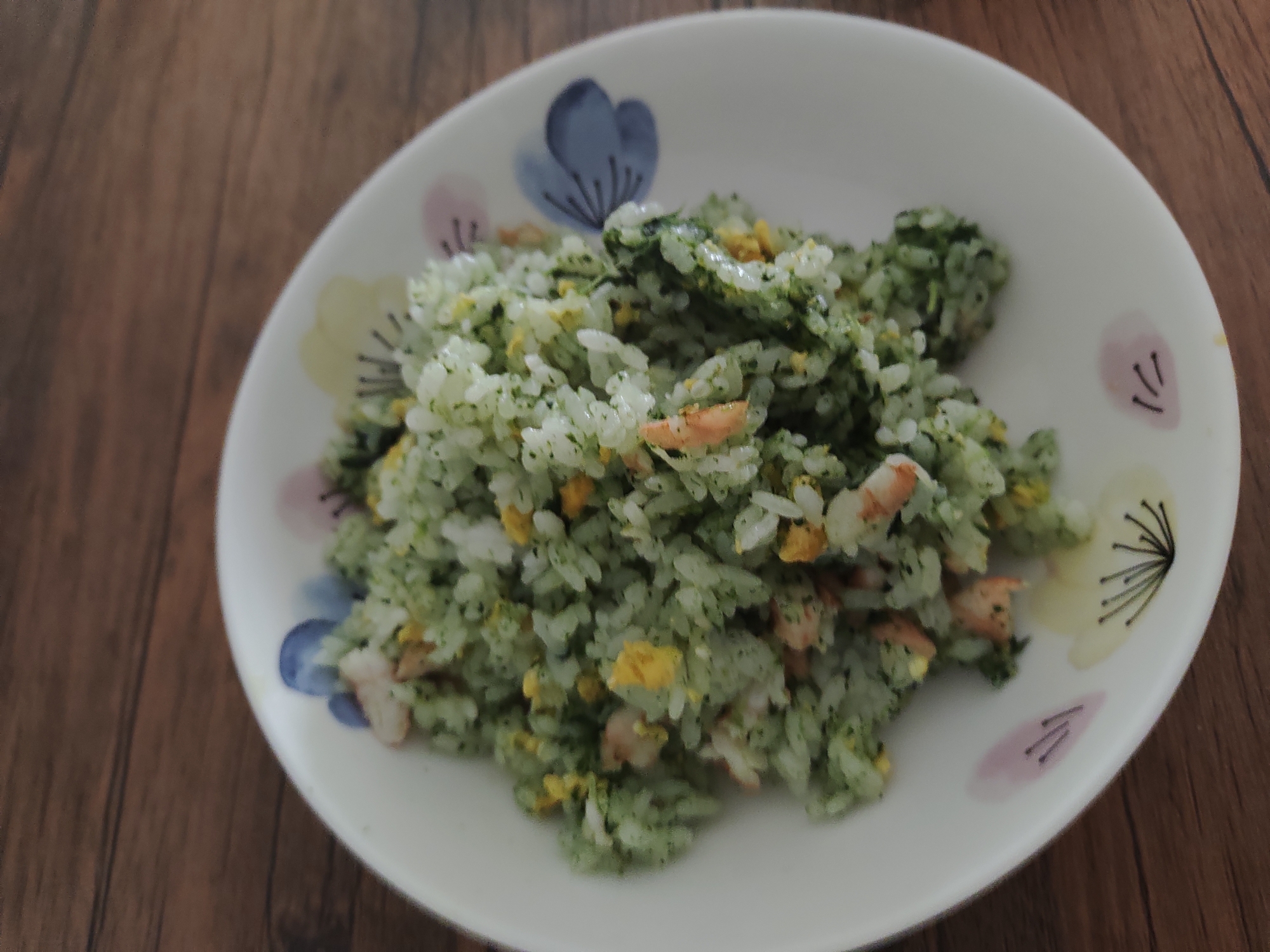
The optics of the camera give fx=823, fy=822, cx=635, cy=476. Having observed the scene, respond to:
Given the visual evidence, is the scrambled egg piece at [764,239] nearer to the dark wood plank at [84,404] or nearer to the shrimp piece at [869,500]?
the shrimp piece at [869,500]

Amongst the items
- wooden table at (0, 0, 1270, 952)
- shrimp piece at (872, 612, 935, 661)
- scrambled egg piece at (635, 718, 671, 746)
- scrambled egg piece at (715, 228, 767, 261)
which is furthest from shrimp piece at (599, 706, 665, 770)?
scrambled egg piece at (715, 228, 767, 261)

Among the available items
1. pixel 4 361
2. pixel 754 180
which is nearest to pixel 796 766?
pixel 754 180

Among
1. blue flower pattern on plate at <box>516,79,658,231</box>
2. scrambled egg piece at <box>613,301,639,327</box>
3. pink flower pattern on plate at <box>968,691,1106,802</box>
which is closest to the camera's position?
pink flower pattern on plate at <box>968,691,1106,802</box>

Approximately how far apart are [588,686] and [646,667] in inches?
5.3

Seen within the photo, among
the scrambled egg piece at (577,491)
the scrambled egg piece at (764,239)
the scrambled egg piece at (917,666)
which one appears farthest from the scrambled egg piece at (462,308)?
the scrambled egg piece at (917,666)

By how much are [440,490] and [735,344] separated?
18.6 inches

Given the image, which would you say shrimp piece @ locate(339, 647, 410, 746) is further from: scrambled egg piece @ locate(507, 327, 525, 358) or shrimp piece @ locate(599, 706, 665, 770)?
scrambled egg piece @ locate(507, 327, 525, 358)

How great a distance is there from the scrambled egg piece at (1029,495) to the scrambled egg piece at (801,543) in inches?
12.0

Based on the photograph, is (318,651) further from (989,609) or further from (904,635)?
(989,609)

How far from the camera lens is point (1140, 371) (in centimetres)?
110

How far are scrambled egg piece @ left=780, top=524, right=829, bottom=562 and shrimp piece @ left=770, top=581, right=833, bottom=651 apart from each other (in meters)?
0.07

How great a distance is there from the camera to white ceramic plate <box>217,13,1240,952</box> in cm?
97

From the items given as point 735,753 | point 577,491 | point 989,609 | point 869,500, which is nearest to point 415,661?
point 577,491

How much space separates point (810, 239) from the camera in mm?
1197
